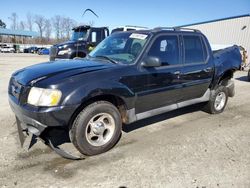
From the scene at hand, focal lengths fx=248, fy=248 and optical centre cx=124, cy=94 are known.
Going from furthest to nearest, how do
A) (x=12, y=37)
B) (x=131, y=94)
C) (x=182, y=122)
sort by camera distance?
(x=12, y=37) < (x=182, y=122) < (x=131, y=94)

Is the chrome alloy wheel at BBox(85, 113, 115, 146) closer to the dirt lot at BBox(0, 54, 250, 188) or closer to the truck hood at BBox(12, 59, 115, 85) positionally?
the dirt lot at BBox(0, 54, 250, 188)

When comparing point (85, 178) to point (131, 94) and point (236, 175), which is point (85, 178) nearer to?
point (131, 94)

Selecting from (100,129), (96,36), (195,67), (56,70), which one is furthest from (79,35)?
(100,129)

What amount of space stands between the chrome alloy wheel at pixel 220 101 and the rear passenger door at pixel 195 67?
72 cm

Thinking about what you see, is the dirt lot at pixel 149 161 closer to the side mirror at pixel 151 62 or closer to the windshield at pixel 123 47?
the side mirror at pixel 151 62

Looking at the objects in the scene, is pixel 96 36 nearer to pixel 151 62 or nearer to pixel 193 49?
pixel 193 49

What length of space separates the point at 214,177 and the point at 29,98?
2.70 metres

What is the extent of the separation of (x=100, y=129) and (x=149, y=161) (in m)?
0.88

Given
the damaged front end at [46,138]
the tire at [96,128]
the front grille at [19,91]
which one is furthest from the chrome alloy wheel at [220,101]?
the front grille at [19,91]

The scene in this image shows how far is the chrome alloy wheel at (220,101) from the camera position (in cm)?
613

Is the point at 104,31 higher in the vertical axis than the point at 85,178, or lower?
higher

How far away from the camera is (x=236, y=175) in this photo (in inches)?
131

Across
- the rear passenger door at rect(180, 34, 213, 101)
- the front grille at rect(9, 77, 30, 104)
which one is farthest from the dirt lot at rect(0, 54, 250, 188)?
the front grille at rect(9, 77, 30, 104)

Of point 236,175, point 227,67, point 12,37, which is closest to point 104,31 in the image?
point 227,67
